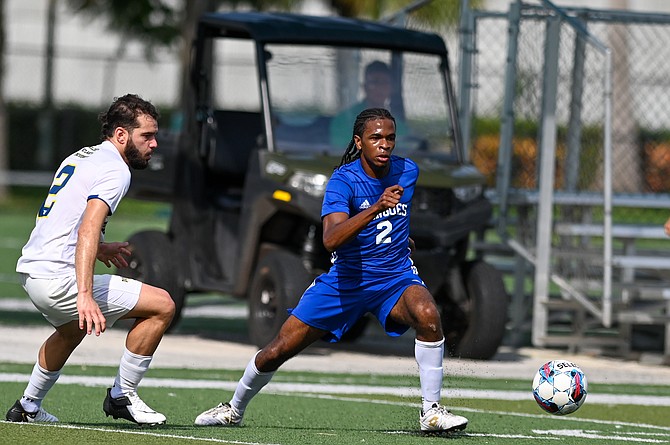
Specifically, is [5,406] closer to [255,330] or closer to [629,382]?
[255,330]

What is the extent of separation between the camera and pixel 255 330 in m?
12.5

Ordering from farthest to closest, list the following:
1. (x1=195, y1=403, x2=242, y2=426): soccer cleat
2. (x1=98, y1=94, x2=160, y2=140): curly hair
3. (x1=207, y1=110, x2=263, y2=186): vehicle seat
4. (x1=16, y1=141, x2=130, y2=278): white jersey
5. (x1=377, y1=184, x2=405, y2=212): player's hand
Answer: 1. (x1=207, y1=110, x2=263, y2=186): vehicle seat
2. (x1=195, y1=403, x2=242, y2=426): soccer cleat
3. (x1=98, y1=94, x2=160, y2=140): curly hair
4. (x1=16, y1=141, x2=130, y2=278): white jersey
5. (x1=377, y1=184, x2=405, y2=212): player's hand

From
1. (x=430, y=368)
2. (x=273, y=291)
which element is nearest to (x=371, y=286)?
(x=430, y=368)

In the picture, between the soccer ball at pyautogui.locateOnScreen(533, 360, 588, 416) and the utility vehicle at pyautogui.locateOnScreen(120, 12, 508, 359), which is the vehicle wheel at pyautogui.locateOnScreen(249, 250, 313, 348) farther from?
the soccer ball at pyautogui.locateOnScreen(533, 360, 588, 416)

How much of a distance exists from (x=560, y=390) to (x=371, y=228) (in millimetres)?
1324

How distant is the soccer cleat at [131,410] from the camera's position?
7719 mm

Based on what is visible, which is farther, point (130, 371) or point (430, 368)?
point (430, 368)

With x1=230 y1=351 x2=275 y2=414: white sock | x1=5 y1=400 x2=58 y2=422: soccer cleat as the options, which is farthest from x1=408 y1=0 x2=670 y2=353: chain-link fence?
x1=5 y1=400 x2=58 y2=422: soccer cleat

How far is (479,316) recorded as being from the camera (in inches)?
485

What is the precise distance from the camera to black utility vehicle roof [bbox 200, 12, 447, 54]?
41.9 feet

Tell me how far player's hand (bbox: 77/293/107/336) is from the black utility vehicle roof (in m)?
5.80

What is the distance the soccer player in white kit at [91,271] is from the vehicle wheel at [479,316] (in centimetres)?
496

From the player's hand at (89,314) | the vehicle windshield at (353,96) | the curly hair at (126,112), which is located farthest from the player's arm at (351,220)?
the vehicle windshield at (353,96)

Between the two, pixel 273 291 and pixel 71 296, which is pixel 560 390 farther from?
pixel 273 291
